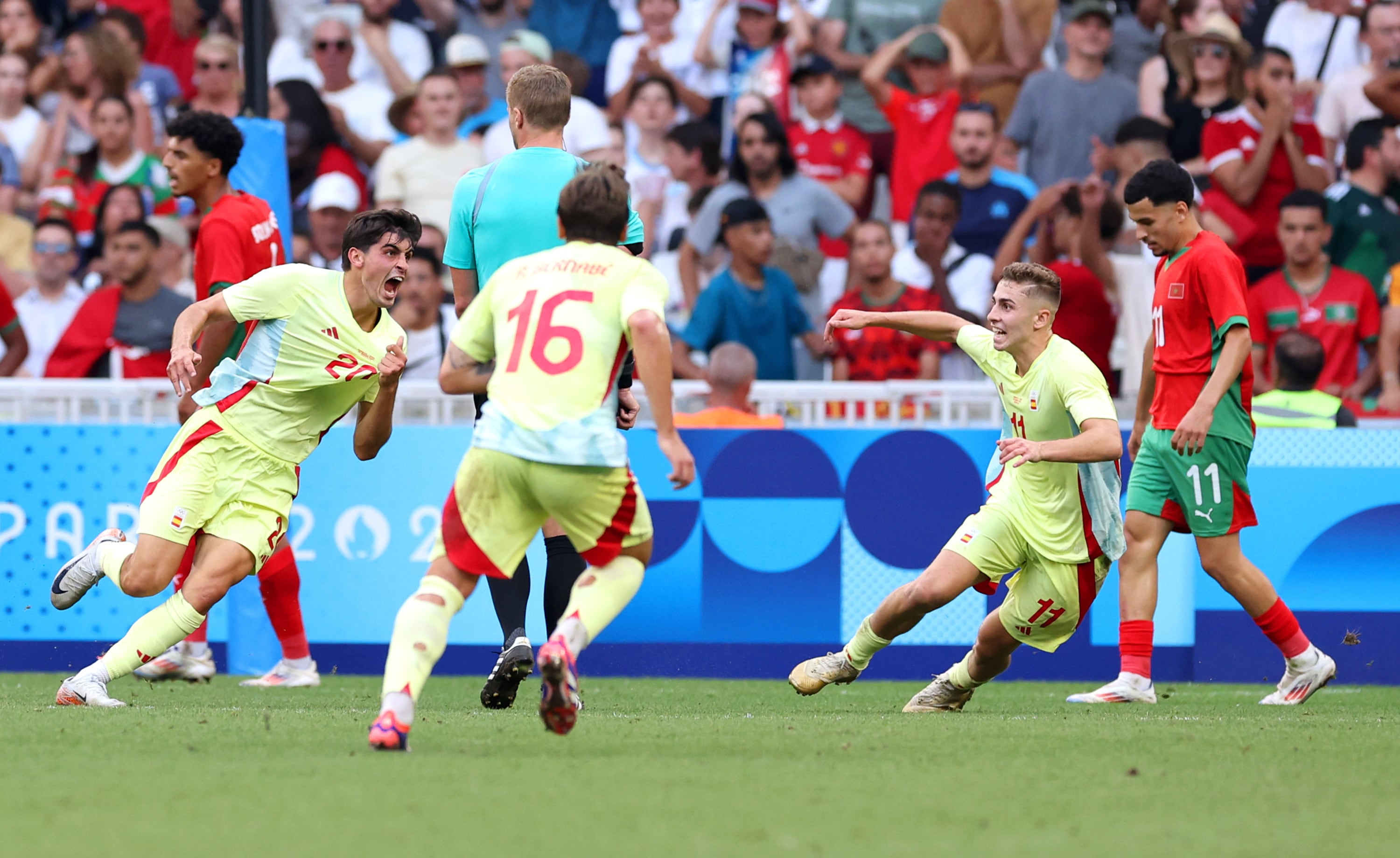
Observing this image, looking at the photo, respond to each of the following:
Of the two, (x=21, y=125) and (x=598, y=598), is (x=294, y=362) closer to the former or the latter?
(x=598, y=598)

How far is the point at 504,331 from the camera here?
4.85 metres

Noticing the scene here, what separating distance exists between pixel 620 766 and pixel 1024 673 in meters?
4.70

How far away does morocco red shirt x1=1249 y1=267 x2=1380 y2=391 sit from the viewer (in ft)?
34.8

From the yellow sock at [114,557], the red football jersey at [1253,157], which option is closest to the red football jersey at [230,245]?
the yellow sock at [114,557]

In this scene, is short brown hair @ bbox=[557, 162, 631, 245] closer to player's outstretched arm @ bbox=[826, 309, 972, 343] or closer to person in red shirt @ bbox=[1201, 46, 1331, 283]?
player's outstretched arm @ bbox=[826, 309, 972, 343]

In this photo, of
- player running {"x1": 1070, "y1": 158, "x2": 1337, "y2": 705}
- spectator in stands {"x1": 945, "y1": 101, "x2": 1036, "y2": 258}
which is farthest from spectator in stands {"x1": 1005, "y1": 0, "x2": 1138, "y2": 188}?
player running {"x1": 1070, "y1": 158, "x2": 1337, "y2": 705}

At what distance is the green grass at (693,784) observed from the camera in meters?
3.63

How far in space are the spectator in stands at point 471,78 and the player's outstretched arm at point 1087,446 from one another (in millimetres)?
7544

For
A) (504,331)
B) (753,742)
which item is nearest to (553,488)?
(504,331)

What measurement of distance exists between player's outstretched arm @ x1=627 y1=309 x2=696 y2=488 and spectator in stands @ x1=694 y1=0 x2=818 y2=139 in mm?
8197

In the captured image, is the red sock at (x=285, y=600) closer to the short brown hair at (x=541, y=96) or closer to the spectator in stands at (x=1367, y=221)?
the short brown hair at (x=541, y=96)

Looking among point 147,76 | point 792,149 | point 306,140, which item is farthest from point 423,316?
point 147,76

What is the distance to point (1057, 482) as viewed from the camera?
670cm

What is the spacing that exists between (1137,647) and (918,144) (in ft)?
19.3
